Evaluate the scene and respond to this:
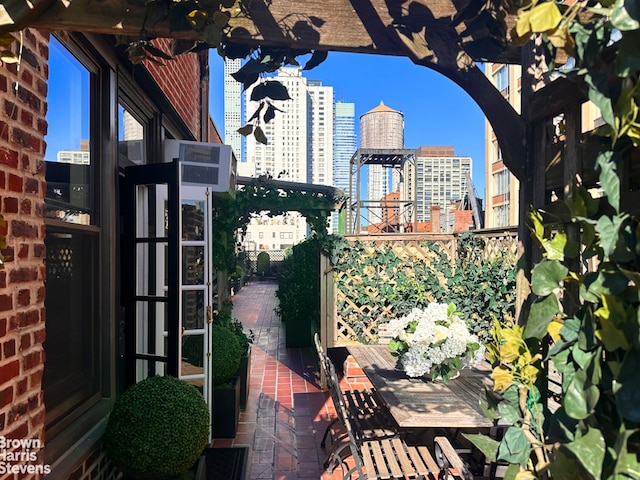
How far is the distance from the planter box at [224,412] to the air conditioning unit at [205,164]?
186 centimetres

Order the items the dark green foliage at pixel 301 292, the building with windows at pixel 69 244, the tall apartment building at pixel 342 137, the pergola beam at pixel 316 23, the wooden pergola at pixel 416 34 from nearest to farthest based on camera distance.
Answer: the wooden pergola at pixel 416 34
the pergola beam at pixel 316 23
the building with windows at pixel 69 244
the dark green foliage at pixel 301 292
the tall apartment building at pixel 342 137

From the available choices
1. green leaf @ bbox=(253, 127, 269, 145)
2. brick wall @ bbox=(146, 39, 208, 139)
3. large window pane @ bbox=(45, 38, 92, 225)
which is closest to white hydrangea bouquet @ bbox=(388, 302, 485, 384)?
green leaf @ bbox=(253, 127, 269, 145)

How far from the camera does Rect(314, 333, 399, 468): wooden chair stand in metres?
2.98

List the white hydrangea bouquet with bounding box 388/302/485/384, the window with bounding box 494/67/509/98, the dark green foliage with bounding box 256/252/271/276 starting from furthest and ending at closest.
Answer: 1. the window with bounding box 494/67/509/98
2. the dark green foliage with bounding box 256/252/271/276
3. the white hydrangea bouquet with bounding box 388/302/485/384

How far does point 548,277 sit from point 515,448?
0.38 m

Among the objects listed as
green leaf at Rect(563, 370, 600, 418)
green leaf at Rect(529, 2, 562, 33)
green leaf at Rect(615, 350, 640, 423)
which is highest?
green leaf at Rect(529, 2, 562, 33)

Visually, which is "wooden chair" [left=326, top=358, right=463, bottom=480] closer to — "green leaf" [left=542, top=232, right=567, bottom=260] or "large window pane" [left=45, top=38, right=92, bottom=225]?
"green leaf" [left=542, top=232, right=567, bottom=260]

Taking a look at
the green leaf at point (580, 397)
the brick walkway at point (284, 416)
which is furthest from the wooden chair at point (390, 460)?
the green leaf at point (580, 397)

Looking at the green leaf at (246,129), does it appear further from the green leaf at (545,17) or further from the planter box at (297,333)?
the planter box at (297,333)

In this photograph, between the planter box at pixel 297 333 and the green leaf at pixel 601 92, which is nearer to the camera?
the green leaf at pixel 601 92

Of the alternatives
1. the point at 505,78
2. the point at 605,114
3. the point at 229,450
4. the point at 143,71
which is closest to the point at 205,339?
the point at 229,450

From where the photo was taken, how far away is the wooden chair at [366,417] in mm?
2984

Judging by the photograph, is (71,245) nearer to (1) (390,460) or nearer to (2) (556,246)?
(1) (390,460)

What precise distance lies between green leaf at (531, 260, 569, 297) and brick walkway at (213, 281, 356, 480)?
9.24 ft
